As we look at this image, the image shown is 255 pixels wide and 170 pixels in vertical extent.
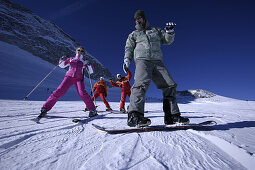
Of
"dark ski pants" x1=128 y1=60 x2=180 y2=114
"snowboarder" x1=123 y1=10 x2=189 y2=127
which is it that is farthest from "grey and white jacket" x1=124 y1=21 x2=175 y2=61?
"dark ski pants" x1=128 y1=60 x2=180 y2=114

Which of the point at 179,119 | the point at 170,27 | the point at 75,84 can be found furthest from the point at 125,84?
the point at 179,119

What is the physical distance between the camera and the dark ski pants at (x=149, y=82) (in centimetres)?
152

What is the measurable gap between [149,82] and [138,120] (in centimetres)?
54

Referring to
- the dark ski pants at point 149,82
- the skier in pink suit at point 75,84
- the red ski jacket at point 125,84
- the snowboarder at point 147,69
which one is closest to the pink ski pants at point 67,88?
the skier in pink suit at point 75,84

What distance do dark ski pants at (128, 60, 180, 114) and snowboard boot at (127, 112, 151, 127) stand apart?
0.05m

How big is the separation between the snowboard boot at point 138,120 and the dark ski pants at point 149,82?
47 mm

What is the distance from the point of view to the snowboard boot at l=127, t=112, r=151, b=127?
1.34 meters

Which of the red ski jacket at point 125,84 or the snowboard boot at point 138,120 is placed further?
the red ski jacket at point 125,84

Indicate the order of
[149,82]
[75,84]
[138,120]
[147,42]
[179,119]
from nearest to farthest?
[138,120]
[179,119]
[149,82]
[147,42]
[75,84]

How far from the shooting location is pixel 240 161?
663 mm

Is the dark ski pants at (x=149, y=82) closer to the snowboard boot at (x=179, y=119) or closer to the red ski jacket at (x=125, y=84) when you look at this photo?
the snowboard boot at (x=179, y=119)

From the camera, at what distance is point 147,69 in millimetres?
1674

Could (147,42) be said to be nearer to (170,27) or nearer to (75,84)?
(170,27)

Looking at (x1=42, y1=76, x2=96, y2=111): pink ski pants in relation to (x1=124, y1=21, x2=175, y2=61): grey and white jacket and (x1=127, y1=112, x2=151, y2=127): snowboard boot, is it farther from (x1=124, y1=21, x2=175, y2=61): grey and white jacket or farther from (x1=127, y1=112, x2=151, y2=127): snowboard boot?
(x1=127, y1=112, x2=151, y2=127): snowboard boot
